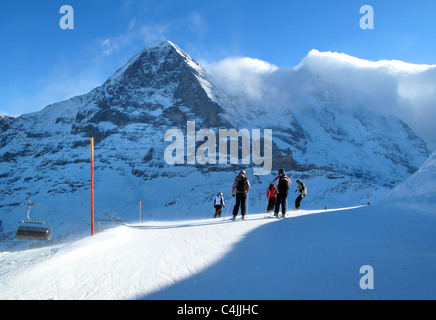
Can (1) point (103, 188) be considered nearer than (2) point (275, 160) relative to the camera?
Yes

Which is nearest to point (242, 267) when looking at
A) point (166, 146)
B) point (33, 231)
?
point (33, 231)

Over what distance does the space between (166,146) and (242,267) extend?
4458 inches

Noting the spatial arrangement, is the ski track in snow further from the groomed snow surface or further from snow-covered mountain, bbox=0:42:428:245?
snow-covered mountain, bbox=0:42:428:245

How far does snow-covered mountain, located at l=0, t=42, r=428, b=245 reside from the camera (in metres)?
79.6

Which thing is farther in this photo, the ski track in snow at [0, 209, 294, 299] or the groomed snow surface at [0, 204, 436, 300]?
the ski track in snow at [0, 209, 294, 299]

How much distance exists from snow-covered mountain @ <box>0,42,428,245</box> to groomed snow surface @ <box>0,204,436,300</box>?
57.1 m

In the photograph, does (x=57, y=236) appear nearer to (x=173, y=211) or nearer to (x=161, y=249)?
(x=173, y=211)

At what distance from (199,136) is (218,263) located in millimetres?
115540

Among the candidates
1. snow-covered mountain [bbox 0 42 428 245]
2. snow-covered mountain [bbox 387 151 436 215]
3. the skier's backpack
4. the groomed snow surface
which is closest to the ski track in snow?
the groomed snow surface

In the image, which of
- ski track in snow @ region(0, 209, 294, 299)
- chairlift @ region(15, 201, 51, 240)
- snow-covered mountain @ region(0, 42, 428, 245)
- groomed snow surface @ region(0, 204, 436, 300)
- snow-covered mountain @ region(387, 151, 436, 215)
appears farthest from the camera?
snow-covered mountain @ region(0, 42, 428, 245)

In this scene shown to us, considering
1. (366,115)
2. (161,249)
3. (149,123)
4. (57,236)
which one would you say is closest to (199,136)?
(149,123)

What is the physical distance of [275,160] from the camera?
4272 inches

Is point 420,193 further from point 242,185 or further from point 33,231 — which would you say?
point 33,231

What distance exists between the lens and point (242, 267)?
3.66 meters
